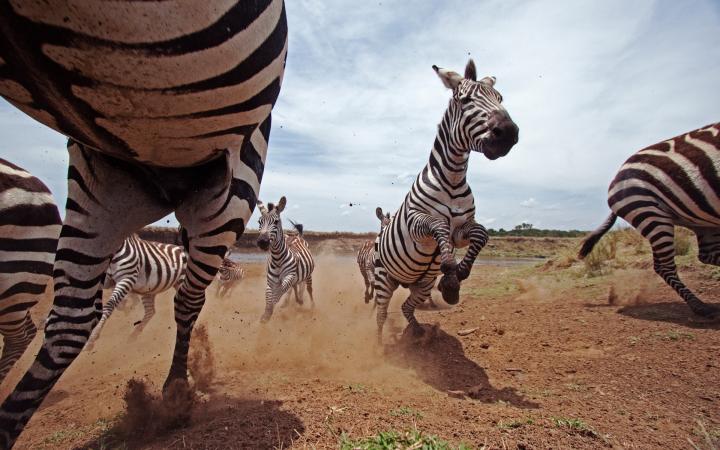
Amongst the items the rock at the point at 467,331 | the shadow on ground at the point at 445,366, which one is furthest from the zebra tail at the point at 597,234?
the shadow on ground at the point at 445,366

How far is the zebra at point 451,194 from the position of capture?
393 centimetres

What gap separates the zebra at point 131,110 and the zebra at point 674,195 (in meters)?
6.43

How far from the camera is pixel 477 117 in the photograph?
4367mm

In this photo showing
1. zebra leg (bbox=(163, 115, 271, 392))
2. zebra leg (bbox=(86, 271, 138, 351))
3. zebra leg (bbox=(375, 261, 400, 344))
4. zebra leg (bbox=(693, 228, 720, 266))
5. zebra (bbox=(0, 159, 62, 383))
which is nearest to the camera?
zebra leg (bbox=(163, 115, 271, 392))

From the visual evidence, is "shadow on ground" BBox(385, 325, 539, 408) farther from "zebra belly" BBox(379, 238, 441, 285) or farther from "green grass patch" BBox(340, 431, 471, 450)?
"green grass patch" BBox(340, 431, 471, 450)

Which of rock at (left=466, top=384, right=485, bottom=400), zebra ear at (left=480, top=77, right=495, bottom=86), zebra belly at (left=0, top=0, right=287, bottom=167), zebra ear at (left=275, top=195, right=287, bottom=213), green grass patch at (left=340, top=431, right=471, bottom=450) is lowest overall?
rock at (left=466, top=384, right=485, bottom=400)

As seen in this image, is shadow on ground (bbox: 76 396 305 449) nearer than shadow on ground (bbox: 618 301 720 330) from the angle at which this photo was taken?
Yes

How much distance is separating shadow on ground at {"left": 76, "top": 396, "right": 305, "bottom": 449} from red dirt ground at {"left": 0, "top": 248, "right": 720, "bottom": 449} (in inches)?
0.4

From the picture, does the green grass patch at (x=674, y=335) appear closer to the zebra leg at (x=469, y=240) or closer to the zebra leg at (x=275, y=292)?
the zebra leg at (x=469, y=240)

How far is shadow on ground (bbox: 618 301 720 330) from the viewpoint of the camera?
4.93m

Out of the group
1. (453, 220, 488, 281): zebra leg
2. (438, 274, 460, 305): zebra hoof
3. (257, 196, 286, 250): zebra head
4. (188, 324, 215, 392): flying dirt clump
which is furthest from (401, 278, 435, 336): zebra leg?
(257, 196, 286, 250): zebra head

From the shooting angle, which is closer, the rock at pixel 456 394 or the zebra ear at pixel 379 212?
the rock at pixel 456 394

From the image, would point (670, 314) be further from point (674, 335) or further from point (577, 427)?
point (577, 427)

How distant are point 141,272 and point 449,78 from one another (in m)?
7.25
